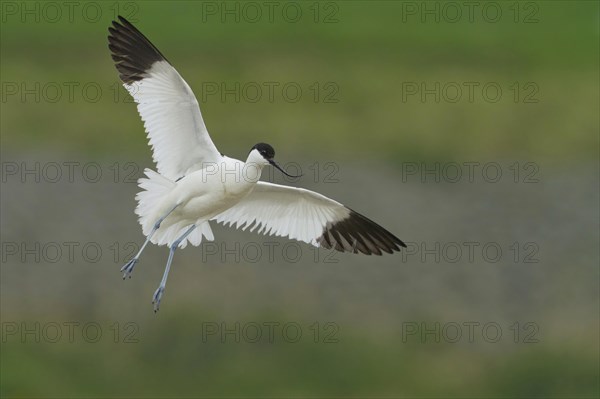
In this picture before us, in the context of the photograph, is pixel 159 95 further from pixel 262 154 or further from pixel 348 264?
pixel 348 264

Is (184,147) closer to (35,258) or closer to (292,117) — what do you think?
(35,258)

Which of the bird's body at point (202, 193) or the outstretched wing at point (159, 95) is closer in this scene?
the bird's body at point (202, 193)

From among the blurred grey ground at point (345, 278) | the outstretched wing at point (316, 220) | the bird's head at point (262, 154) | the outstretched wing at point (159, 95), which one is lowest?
the blurred grey ground at point (345, 278)

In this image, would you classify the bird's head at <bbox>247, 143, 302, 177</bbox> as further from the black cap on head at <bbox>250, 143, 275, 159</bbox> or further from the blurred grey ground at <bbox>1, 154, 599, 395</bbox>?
the blurred grey ground at <bbox>1, 154, 599, 395</bbox>

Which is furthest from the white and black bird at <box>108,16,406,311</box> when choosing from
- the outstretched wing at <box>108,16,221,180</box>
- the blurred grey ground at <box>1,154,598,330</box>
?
the blurred grey ground at <box>1,154,598,330</box>

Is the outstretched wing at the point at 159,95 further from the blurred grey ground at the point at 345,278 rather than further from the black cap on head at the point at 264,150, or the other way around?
the blurred grey ground at the point at 345,278

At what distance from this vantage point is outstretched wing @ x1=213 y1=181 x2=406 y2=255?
1344 cm

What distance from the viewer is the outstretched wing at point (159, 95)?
12586 mm

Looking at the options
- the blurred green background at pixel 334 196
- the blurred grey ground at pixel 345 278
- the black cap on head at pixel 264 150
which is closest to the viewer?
the black cap on head at pixel 264 150

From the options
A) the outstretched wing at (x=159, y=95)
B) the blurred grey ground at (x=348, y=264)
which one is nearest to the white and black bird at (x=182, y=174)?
the outstretched wing at (x=159, y=95)

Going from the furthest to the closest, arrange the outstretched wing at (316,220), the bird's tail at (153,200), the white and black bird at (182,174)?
1. the outstretched wing at (316,220)
2. the bird's tail at (153,200)
3. the white and black bird at (182,174)

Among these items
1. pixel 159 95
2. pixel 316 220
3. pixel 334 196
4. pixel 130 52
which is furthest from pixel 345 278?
pixel 130 52

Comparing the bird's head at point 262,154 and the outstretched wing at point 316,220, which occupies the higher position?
the bird's head at point 262,154

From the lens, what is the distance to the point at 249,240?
1834 cm
